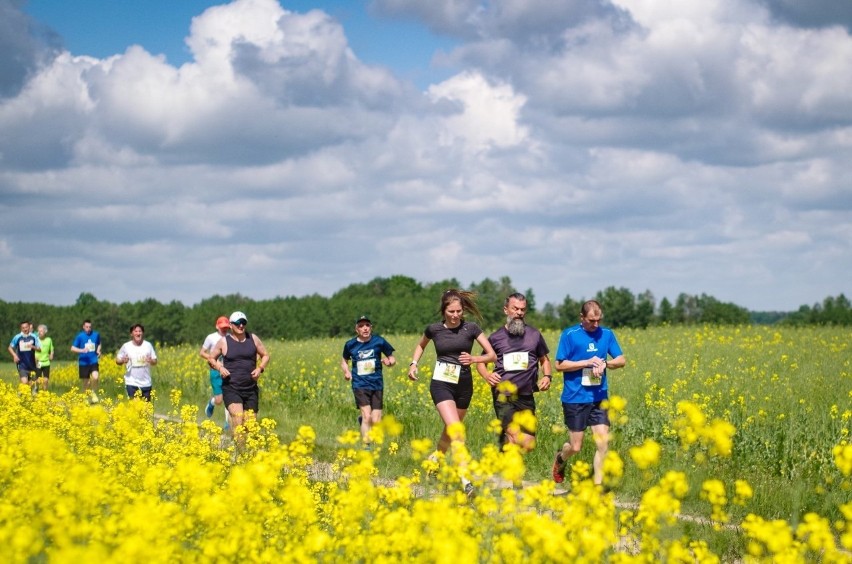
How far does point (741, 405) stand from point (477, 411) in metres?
4.37

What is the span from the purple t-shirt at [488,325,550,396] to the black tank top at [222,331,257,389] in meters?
3.47

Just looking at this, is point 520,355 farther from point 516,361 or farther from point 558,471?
point 558,471

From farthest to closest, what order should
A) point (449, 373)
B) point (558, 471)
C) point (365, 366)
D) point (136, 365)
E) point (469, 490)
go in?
point (136, 365), point (365, 366), point (558, 471), point (449, 373), point (469, 490)

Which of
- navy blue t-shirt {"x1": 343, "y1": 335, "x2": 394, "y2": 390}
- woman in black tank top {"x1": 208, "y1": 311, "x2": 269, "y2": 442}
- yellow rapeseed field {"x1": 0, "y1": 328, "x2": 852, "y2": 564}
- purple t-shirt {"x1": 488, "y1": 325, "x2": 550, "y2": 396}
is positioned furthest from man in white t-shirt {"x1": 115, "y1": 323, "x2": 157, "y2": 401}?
purple t-shirt {"x1": 488, "y1": 325, "x2": 550, "y2": 396}

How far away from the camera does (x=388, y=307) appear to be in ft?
301

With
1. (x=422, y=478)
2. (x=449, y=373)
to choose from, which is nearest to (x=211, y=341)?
(x=422, y=478)

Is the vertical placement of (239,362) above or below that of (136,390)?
above

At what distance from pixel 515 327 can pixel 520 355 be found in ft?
1.02

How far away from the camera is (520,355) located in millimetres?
9891

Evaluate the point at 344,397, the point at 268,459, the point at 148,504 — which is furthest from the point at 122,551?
the point at 344,397

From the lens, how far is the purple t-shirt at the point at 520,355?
985 centimetres

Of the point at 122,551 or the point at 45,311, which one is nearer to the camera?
the point at 122,551

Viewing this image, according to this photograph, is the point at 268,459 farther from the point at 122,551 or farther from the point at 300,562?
the point at 122,551

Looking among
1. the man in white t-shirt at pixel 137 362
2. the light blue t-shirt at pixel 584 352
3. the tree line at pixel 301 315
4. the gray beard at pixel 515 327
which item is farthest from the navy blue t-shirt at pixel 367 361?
the tree line at pixel 301 315
